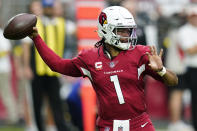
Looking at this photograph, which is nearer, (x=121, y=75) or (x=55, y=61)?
(x=121, y=75)

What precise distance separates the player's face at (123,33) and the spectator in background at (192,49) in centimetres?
342

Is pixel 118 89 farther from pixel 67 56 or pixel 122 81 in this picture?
pixel 67 56

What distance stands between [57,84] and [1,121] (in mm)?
3150

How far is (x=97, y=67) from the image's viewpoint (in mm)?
5746

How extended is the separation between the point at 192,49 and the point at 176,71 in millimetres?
1205

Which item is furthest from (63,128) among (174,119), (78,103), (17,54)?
(17,54)

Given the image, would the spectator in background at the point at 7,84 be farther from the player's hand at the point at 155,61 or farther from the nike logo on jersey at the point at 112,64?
the player's hand at the point at 155,61

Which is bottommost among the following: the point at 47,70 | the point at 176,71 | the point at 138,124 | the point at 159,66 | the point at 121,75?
the point at 176,71

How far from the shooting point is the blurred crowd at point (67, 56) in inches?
355

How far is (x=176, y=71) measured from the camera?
1016cm

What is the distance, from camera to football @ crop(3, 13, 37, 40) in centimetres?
580

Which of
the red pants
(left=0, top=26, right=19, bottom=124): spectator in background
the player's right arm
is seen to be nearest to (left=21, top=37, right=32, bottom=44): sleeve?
(left=0, top=26, right=19, bottom=124): spectator in background

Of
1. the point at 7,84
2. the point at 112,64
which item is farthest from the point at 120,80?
the point at 7,84

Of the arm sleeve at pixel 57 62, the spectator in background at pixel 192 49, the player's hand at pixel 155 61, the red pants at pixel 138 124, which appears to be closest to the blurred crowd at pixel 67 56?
the spectator in background at pixel 192 49
